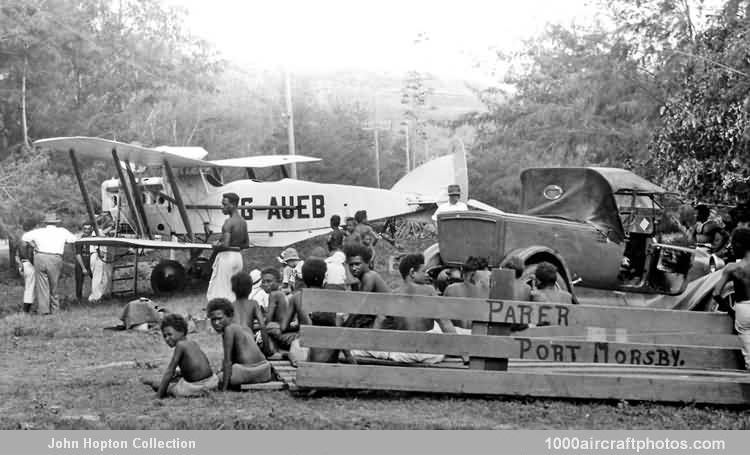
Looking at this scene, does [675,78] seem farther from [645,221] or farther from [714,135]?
[645,221]

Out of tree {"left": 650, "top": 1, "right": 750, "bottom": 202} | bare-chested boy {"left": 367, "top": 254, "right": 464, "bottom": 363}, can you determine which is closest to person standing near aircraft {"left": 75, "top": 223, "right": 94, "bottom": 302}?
bare-chested boy {"left": 367, "top": 254, "right": 464, "bottom": 363}

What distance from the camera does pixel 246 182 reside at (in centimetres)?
2017

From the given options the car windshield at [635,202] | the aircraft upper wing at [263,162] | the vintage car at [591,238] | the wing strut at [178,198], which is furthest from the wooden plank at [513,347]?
the aircraft upper wing at [263,162]

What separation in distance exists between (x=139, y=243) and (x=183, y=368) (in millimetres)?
10261

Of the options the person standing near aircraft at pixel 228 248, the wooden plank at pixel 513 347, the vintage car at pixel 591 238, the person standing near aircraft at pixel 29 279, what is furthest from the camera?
the person standing near aircraft at pixel 29 279

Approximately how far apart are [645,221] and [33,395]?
8042 millimetres

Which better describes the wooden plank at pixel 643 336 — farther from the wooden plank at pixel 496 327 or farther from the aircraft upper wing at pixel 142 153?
the aircraft upper wing at pixel 142 153

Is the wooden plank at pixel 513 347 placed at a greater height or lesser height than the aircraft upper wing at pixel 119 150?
lesser

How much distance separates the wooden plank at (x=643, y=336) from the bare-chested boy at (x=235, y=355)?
2040 millimetres

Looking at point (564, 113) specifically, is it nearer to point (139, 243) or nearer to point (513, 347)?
point (139, 243)

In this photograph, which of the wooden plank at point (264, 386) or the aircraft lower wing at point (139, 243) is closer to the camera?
the wooden plank at point (264, 386)

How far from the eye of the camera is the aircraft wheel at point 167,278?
726 inches

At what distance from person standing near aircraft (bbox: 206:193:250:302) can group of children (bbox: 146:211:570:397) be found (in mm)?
2914
